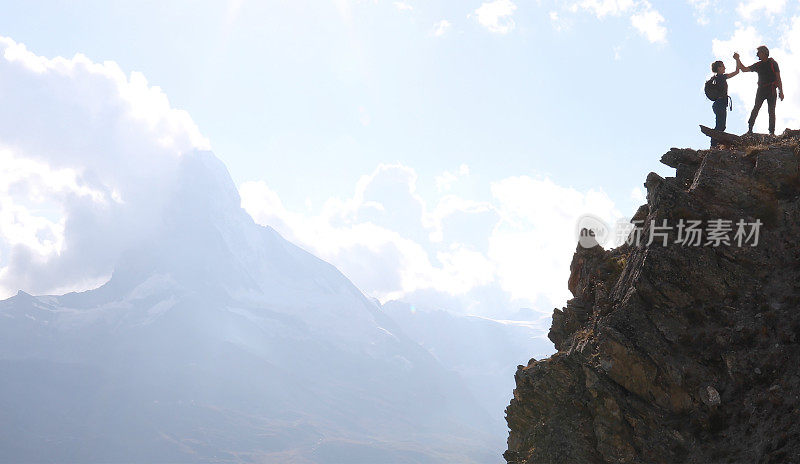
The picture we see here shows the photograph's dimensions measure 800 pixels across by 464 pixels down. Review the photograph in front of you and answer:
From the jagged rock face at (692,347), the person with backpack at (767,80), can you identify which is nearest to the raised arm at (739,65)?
the person with backpack at (767,80)

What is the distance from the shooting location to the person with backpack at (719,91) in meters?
27.7

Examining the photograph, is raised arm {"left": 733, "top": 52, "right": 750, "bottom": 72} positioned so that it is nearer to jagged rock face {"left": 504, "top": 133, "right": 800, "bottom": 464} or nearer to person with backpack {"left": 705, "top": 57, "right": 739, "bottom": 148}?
person with backpack {"left": 705, "top": 57, "right": 739, "bottom": 148}

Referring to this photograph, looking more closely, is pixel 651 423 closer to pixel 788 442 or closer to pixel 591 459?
pixel 591 459

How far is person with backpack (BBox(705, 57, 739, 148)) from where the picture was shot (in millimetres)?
27719

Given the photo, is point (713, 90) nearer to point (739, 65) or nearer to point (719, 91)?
point (719, 91)

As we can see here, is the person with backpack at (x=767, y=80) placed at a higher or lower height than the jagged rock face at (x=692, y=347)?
higher

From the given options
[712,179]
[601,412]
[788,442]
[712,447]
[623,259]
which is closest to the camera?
[788,442]

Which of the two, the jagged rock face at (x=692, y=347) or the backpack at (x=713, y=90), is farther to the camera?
the backpack at (x=713, y=90)

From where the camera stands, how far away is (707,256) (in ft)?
72.2

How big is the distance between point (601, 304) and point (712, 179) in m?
6.86

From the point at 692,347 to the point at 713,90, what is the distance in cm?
1401

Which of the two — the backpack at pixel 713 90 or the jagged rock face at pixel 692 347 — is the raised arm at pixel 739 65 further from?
the jagged rock face at pixel 692 347

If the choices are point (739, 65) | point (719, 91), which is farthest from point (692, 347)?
point (739, 65)

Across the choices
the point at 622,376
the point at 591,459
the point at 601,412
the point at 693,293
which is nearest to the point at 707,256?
the point at 693,293
